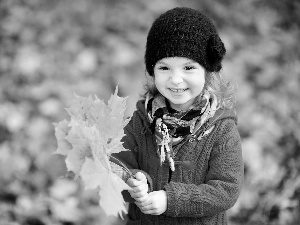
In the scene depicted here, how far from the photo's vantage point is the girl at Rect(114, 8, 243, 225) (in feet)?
4.98

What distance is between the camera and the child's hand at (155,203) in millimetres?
1485

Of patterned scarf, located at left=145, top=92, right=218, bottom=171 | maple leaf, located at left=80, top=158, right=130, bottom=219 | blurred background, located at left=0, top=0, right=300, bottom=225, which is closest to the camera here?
maple leaf, located at left=80, top=158, right=130, bottom=219

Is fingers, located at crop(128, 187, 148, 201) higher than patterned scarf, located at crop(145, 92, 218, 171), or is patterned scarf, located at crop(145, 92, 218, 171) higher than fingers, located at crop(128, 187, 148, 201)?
patterned scarf, located at crop(145, 92, 218, 171)

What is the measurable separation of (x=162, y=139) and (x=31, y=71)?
2335 millimetres

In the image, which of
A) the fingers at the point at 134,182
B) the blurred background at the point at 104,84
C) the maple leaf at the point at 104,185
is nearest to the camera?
the maple leaf at the point at 104,185

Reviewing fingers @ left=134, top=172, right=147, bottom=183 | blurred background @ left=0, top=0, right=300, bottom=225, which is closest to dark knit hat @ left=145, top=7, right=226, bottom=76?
fingers @ left=134, top=172, right=147, bottom=183

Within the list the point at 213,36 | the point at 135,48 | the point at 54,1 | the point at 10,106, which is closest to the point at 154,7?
the point at 135,48

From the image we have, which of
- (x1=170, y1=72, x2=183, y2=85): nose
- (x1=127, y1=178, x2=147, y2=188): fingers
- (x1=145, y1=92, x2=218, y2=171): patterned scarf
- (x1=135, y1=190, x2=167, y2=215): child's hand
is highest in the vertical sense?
(x1=170, y1=72, x2=183, y2=85): nose

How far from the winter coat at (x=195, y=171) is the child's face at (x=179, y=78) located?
137 mm

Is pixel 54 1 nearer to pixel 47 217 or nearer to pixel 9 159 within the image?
pixel 9 159

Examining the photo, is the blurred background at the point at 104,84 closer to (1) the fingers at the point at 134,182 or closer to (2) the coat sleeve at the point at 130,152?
(2) the coat sleeve at the point at 130,152

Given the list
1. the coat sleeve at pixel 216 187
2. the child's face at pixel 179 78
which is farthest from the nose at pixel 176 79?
the coat sleeve at pixel 216 187

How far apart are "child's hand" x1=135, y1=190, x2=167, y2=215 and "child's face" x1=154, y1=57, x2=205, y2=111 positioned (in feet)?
1.00

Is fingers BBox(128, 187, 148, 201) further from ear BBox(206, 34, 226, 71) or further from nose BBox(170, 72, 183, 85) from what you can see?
ear BBox(206, 34, 226, 71)
